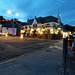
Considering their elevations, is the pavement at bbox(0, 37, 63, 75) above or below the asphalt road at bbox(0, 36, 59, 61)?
below

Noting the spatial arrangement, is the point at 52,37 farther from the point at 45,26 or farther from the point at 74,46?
the point at 74,46

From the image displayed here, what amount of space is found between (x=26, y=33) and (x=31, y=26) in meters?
4.62

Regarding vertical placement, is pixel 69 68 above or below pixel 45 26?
below

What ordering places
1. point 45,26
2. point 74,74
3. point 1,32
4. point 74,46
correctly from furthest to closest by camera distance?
point 1,32 → point 45,26 → point 74,46 → point 74,74

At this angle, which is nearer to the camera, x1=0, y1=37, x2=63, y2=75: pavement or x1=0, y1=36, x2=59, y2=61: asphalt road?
x1=0, y1=37, x2=63, y2=75: pavement

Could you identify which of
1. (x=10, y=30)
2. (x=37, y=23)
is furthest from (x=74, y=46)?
(x=10, y=30)

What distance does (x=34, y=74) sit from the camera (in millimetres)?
2650

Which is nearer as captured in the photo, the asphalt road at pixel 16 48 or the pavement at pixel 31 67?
the pavement at pixel 31 67

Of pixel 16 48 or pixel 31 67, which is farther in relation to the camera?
pixel 16 48

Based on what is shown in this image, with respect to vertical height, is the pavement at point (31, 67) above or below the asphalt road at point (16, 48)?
below

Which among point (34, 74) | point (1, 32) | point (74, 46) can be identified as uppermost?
point (1, 32)

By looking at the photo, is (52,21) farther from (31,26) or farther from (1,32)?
(1,32)

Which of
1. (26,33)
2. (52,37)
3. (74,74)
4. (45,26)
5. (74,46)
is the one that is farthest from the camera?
(26,33)

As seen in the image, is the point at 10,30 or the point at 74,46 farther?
the point at 10,30
